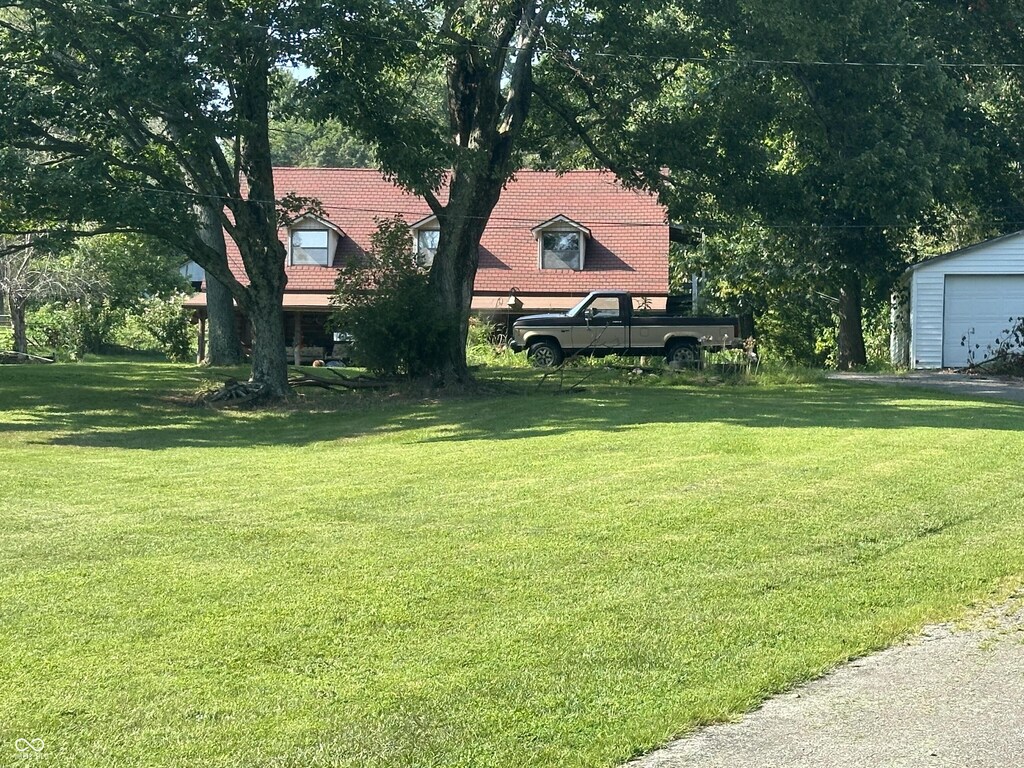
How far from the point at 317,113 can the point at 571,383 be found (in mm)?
7637

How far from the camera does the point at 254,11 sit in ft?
62.3

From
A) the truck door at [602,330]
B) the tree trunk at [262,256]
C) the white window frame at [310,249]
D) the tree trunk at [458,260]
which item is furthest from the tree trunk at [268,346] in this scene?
the white window frame at [310,249]

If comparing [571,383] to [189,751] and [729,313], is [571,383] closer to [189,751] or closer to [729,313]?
[729,313]

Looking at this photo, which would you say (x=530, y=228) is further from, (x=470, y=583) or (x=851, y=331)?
(x=470, y=583)

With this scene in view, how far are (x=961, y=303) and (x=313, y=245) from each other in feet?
71.3

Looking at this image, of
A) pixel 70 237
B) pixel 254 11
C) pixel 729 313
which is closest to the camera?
pixel 254 11

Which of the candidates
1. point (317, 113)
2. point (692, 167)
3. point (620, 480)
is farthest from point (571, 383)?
point (620, 480)

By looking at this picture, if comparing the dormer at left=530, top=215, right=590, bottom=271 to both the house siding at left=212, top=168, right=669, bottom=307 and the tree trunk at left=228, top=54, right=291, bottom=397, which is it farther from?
the tree trunk at left=228, top=54, right=291, bottom=397

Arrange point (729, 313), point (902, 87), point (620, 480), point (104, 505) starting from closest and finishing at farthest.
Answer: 1. point (104, 505)
2. point (620, 480)
3. point (902, 87)
4. point (729, 313)

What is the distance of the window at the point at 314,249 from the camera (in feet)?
135

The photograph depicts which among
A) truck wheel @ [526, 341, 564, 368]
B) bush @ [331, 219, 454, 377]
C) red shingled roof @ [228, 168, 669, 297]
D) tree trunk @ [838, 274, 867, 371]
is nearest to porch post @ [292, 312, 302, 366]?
red shingled roof @ [228, 168, 669, 297]

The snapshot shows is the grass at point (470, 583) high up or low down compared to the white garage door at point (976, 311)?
down

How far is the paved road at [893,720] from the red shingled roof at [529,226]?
34.0m

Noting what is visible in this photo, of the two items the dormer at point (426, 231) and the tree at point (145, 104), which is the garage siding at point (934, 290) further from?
the dormer at point (426, 231)
